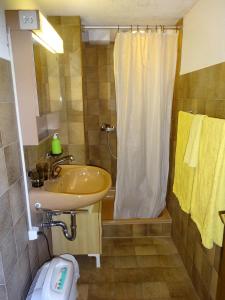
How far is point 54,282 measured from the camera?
119 cm

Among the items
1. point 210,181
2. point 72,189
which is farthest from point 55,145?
point 210,181

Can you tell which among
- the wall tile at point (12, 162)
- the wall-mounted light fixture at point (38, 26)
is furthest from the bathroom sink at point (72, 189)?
the wall-mounted light fixture at point (38, 26)

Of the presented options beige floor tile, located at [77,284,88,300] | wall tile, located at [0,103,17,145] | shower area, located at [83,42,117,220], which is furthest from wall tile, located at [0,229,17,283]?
shower area, located at [83,42,117,220]

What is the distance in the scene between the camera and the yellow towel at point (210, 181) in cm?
111

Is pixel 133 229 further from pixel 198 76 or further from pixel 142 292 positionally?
pixel 198 76

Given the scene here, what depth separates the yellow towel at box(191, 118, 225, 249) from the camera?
111 cm

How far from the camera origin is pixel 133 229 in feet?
7.63

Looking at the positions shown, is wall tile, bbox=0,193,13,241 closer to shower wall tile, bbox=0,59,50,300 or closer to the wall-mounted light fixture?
shower wall tile, bbox=0,59,50,300

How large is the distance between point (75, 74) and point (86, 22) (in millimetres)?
550

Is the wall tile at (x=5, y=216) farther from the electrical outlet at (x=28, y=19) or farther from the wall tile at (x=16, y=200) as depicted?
the electrical outlet at (x=28, y=19)

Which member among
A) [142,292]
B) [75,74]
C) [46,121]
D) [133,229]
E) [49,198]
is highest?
[75,74]

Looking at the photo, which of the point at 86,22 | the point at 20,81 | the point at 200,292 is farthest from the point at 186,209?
the point at 86,22

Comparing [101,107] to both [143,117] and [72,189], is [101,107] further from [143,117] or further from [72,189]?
[72,189]

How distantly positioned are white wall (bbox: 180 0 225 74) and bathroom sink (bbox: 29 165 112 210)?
1140 millimetres
